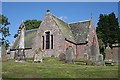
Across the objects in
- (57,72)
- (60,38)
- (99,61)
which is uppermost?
(60,38)

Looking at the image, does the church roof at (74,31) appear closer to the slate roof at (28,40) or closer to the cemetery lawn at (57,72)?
the slate roof at (28,40)

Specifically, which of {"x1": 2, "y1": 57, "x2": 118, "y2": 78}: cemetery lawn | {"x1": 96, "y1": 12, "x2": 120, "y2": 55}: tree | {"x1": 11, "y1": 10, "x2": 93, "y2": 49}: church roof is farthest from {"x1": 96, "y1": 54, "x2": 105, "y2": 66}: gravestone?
{"x1": 96, "y1": 12, "x2": 120, "y2": 55}: tree

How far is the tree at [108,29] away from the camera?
53250 millimetres

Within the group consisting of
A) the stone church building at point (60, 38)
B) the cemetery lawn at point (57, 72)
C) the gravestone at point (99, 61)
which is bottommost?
the cemetery lawn at point (57, 72)

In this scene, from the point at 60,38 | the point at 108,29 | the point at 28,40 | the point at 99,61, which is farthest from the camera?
the point at 108,29

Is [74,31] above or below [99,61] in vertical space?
above

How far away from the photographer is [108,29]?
184ft

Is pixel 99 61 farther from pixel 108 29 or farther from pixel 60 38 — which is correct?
pixel 108 29

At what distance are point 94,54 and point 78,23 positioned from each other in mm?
19471

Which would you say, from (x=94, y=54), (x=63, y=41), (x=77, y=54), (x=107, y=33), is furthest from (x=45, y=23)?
(x=107, y=33)

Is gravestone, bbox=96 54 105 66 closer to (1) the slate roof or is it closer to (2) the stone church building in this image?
(2) the stone church building

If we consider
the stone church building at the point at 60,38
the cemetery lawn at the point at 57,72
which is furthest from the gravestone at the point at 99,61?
the stone church building at the point at 60,38

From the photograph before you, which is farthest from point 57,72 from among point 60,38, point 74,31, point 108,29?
point 108,29

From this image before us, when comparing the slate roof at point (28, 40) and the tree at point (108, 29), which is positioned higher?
the tree at point (108, 29)
